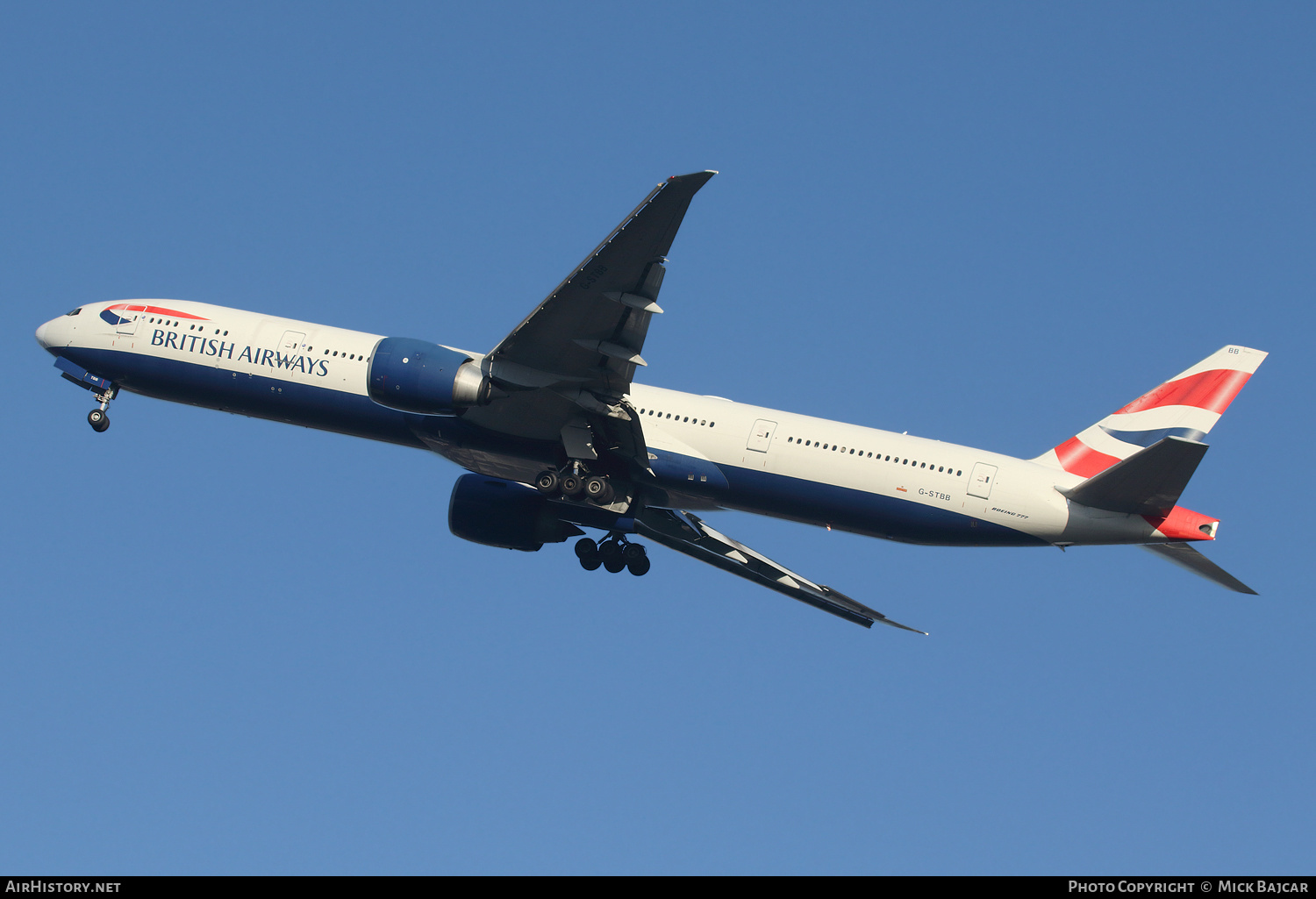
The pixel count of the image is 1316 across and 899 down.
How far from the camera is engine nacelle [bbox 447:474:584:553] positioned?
3662 cm

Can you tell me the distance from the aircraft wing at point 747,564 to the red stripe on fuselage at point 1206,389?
→ 997 cm

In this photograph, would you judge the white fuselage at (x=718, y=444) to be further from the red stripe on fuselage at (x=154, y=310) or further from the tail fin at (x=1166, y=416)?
the tail fin at (x=1166, y=416)

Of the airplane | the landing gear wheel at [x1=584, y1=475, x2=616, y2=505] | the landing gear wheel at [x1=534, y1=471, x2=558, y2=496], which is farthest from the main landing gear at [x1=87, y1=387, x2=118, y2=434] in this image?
the landing gear wheel at [x1=584, y1=475, x2=616, y2=505]

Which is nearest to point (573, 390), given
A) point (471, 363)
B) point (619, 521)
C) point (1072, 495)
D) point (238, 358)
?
point (471, 363)

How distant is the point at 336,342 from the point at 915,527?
54.8 feet

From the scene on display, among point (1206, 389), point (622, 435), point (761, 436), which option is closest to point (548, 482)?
point (622, 435)

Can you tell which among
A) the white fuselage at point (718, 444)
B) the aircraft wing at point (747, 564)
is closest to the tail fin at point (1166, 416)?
the white fuselage at point (718, 444)

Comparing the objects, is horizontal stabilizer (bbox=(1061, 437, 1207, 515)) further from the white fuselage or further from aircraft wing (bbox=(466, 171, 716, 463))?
aircraft wing (bbox=(466, 171, 716, 463))

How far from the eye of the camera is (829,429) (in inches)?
1292

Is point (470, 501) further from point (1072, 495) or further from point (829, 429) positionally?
point (1072, 495)

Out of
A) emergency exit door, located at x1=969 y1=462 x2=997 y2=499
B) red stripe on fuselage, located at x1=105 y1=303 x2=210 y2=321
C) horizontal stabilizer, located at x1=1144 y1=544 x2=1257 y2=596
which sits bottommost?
horizontal stabilizer, located at x1=1144 y1=544 x2=1257 y2=596

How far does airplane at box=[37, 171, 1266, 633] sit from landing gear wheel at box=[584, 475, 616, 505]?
0.25 ft

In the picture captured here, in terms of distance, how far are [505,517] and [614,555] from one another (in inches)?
141

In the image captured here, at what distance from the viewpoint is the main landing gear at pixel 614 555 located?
117 ft
